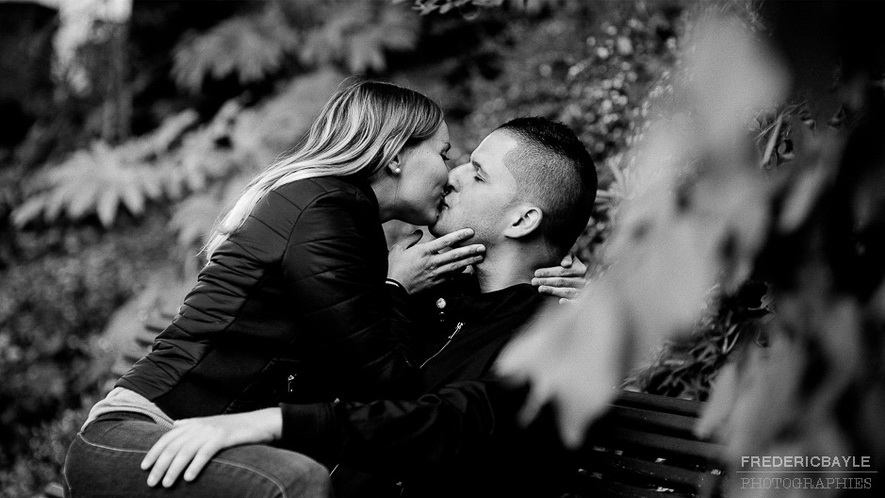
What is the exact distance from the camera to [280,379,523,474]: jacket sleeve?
7.43ft

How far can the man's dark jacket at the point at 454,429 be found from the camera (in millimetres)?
2285

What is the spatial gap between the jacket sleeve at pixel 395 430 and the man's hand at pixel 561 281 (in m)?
0.64

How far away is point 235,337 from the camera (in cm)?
261

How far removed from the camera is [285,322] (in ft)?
8.73

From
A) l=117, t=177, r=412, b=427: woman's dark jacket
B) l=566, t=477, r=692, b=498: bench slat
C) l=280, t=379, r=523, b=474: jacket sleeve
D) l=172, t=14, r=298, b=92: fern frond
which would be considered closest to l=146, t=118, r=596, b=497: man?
l=280, t=379, r=523, b=474: jacket sleeve

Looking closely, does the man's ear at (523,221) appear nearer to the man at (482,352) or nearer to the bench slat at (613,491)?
the man at (482,352)

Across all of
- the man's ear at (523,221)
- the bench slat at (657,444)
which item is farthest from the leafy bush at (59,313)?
the bench slat at (657,444)

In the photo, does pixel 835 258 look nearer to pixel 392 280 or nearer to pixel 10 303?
pixel 392 280

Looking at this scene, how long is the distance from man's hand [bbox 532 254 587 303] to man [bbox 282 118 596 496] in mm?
55

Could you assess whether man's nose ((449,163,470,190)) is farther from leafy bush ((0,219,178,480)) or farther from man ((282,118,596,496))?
leafy bush ((0,219,178,480))

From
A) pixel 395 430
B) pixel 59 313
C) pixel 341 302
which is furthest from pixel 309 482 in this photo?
pixel 59 313

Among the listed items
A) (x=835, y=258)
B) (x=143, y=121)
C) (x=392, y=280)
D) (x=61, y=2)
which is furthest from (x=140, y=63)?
(x=835, y=258)

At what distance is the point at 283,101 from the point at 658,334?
7.48 m

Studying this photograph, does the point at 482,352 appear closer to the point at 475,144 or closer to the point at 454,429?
the point at 454,429
